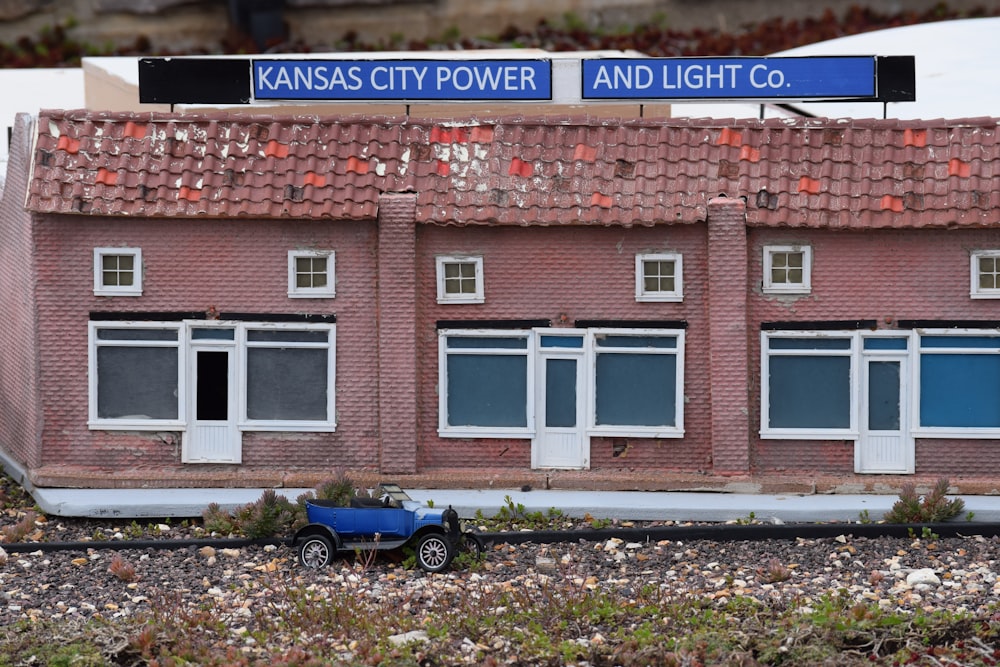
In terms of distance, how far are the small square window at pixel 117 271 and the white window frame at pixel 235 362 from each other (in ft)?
1.32

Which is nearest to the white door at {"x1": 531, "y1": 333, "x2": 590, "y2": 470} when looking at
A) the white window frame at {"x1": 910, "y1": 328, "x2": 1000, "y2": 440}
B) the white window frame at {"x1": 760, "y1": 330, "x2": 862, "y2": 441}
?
the white window frame at {"x1": 760, "y1": 330, "x2": 862, "y2": 441}

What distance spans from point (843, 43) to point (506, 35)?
15.8 meters

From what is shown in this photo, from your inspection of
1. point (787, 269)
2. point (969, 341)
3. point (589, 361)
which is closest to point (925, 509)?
point (969, 341)

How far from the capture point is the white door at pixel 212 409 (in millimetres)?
20547

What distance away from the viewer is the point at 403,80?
2100 centimetres

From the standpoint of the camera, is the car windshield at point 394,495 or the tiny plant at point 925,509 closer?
the car windshield at point 394,495

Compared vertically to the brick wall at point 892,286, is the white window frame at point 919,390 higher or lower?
lower

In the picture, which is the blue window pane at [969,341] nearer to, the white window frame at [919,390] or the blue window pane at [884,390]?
the white window frame at [919,390]

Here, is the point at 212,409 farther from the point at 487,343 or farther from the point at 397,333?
the point at 487,343

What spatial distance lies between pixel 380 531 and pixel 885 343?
22.4 feet

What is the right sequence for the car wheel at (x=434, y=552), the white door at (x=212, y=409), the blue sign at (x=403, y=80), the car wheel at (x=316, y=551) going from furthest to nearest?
the blue sign at (x=403, y=80)
the white door at (x=212, y=409)
the car wheel at (x=316, y=551)
the car wheel at (x=434, y=552)

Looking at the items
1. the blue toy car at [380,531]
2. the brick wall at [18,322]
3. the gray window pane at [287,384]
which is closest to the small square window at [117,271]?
the brick wall at [18,322]

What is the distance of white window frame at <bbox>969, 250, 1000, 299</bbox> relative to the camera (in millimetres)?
20062

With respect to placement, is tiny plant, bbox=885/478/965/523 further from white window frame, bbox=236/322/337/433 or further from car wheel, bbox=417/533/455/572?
white window frame, bbox=236/322/337/433
